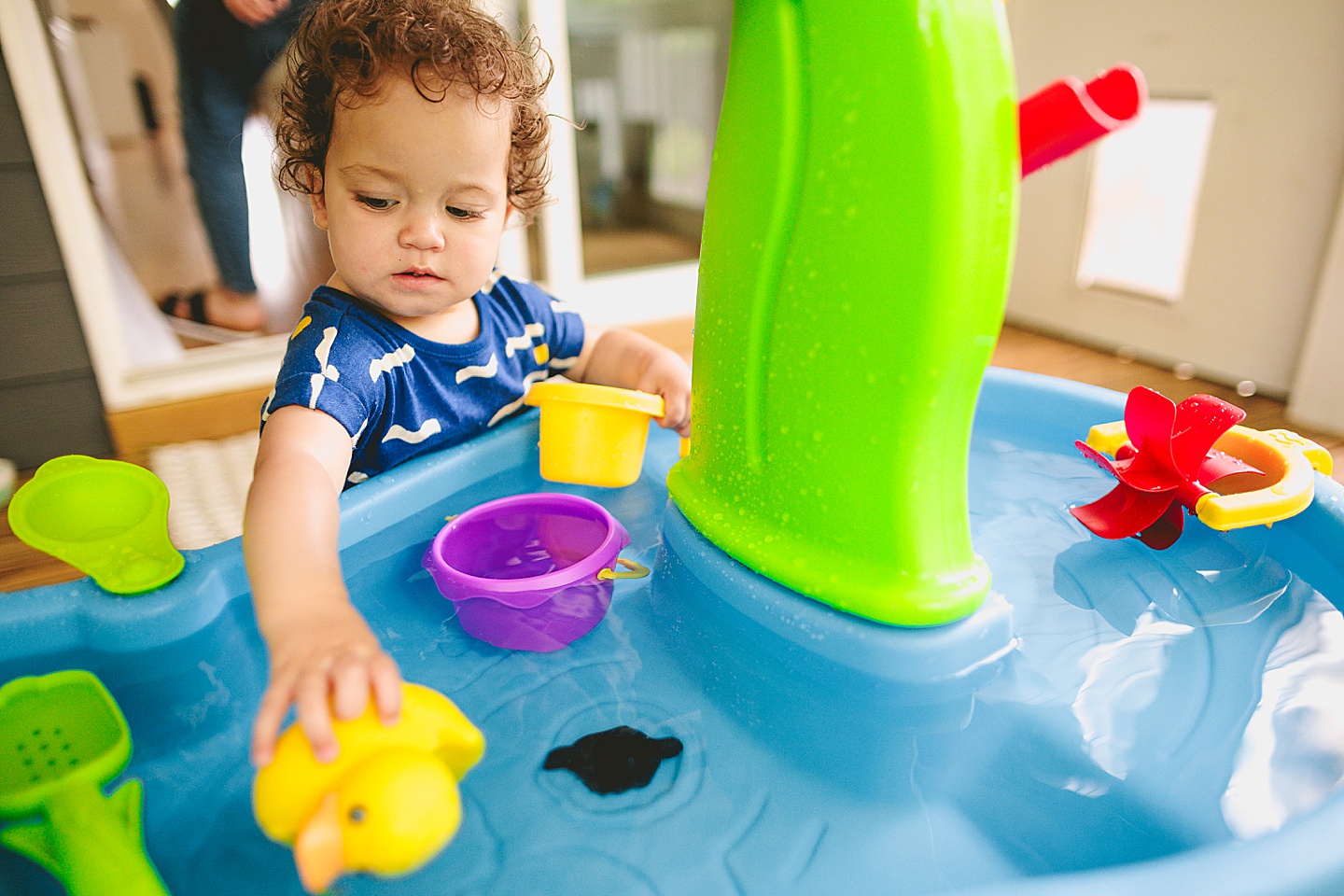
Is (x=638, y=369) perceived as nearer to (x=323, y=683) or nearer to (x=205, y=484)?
(x=323, y=683)

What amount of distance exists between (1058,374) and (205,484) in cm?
149

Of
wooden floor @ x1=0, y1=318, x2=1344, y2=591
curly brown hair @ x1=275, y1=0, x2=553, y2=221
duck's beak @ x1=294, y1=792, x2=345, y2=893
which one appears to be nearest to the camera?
duck's beak @ x1=294, y1=792, x2=345, y2=893

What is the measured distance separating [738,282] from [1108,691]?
324 mm

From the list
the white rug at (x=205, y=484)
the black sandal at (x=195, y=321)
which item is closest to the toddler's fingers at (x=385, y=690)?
the white rug at (x=205, y=484)

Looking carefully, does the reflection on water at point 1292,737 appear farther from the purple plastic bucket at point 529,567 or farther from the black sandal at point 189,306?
the black sandal at point 189,306

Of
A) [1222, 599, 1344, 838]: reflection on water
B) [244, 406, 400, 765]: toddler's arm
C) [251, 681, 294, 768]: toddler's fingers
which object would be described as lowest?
[1222, 599, 1344, 838]: reflection on water

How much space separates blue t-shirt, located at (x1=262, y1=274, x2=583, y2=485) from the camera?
0.66 meters

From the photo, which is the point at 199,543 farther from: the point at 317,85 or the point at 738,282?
the point at 738,282

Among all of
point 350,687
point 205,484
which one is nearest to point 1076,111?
point 350,687

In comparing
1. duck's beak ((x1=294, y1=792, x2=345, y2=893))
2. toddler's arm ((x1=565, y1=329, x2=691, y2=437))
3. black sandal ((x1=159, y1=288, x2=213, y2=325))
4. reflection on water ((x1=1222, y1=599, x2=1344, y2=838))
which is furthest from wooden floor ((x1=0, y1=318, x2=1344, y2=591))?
duck's beak ((x1=294, y1=792, x2=345, y2=893))

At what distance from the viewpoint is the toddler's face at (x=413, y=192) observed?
624 millimetres

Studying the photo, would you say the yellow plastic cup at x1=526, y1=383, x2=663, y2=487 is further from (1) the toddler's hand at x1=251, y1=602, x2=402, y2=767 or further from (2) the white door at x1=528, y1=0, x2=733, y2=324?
(2) the white door at x1=528, y1=0, x2=733, y2=324

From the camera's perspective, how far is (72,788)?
429 millimetres

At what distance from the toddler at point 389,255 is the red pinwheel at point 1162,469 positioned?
0.38 metres
